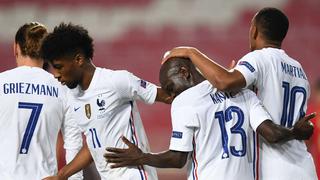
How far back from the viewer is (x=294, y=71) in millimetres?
3482

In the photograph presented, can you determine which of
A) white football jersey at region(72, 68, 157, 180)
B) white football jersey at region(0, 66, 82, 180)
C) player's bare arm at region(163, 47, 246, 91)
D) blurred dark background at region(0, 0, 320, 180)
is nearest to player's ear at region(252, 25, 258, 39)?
player's bare arm at region(163, 47, 246, 91)

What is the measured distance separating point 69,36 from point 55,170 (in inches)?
29.8

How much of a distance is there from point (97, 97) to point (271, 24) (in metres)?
0.87

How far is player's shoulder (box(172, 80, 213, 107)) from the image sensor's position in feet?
10.3

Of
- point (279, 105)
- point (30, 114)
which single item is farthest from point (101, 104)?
point (279, 105)

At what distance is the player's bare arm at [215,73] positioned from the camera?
3.16 meters

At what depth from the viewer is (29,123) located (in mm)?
3771

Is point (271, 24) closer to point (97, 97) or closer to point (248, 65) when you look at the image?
point (248, 65)

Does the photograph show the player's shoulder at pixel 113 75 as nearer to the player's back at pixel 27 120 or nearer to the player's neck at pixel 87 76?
the player's neck at pixel 87 76

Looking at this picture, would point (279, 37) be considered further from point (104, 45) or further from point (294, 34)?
point (104, 45)

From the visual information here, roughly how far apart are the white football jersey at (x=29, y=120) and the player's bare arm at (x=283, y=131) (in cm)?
101

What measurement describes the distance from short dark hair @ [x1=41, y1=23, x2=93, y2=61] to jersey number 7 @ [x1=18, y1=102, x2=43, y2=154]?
0.31 metres

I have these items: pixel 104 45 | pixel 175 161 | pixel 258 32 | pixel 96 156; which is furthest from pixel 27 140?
pixel 104 45

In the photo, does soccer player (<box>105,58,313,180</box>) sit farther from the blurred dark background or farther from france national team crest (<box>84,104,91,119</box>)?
the blurred dark background
